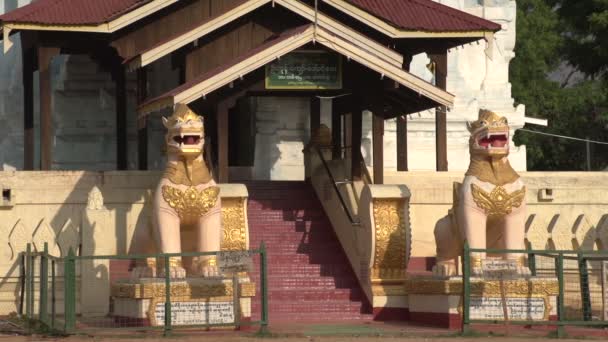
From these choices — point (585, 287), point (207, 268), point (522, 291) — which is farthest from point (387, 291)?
point (585, 287)

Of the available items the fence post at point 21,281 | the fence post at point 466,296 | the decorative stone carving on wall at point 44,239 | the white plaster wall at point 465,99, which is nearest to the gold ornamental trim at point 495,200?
the fence post at point 466,296

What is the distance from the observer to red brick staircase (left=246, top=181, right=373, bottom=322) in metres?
24.7

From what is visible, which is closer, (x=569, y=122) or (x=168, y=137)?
(x=168, y=137)

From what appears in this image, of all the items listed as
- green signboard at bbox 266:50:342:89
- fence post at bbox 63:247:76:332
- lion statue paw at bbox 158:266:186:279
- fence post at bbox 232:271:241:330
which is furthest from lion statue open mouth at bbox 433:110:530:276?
fence post at bbox 63:247:76:332

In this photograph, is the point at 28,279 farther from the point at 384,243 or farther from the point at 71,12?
the point at 71,12

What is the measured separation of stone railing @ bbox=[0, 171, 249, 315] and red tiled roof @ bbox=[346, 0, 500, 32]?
16.7 ft

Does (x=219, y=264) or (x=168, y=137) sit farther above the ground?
(x=168, y=137)

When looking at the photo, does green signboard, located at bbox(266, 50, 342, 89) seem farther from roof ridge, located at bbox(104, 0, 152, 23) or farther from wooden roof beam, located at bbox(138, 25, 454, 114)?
roof ridge, located at bbox(104, 0, 152, 23)

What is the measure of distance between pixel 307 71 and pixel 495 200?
358cm

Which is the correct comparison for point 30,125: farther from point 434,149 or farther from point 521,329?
Answer: point 521,329

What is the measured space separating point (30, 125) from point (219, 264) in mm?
8167

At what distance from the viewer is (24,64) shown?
30312mm

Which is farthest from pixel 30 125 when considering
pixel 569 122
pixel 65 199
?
pixel 569 122

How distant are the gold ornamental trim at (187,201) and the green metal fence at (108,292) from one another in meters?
0.73
